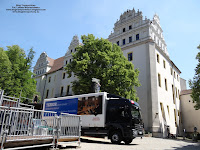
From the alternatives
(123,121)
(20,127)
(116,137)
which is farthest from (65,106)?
(20,127)

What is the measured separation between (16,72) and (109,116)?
75.4ft

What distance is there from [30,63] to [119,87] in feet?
65.1

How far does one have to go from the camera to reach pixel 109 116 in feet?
42.6

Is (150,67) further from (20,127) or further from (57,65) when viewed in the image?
(57,65)

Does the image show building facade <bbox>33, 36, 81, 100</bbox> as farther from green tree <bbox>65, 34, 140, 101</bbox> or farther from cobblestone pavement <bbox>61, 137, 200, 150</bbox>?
cobblestone pavement <bbox>61, 137, 200, 150</bbox>

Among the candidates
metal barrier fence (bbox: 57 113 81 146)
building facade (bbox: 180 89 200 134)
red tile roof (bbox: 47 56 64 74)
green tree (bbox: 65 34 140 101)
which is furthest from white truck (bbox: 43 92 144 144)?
red tile roof (bbox: 47 56 64 74)

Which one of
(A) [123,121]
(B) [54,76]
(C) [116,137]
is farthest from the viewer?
(B) [54,76]

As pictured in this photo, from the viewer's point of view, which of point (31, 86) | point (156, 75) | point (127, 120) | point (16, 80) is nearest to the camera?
point (127, 120)

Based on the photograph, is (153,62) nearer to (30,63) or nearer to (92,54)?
(92,54)

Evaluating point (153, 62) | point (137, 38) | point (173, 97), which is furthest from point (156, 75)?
point (173, 97)

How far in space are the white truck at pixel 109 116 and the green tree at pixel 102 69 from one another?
593 centimetres

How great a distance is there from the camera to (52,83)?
1730 inches

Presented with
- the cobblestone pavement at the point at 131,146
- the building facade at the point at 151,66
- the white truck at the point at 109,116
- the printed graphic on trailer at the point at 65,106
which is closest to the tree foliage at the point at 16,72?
the building facade at the point at 151,66

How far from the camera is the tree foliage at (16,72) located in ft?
90.2
